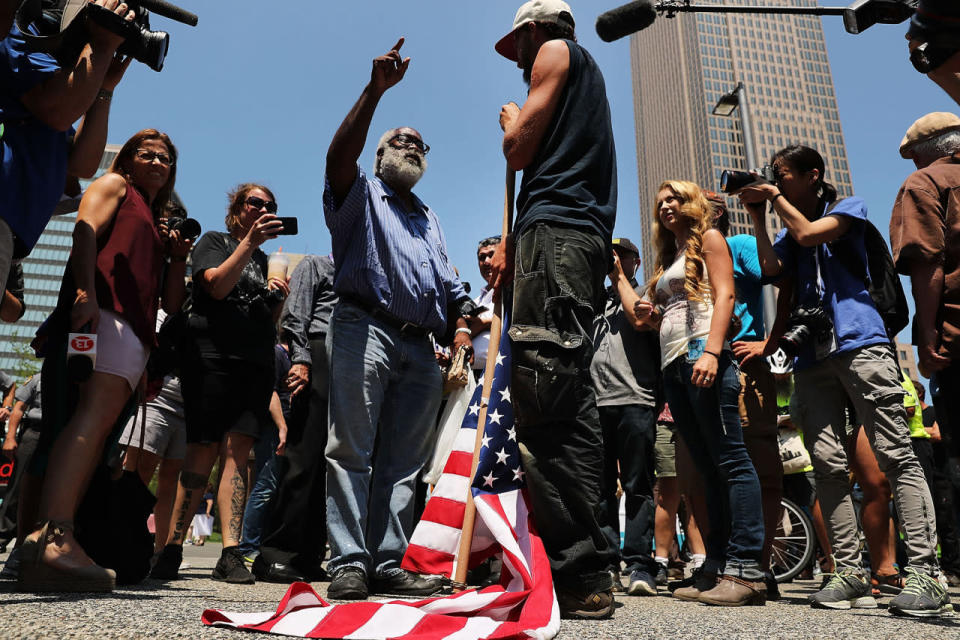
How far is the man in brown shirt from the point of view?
272cm

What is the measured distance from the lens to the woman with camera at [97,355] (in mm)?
2516

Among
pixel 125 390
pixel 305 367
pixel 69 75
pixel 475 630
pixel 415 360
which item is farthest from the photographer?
pixel 305 367

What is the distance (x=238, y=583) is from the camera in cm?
377

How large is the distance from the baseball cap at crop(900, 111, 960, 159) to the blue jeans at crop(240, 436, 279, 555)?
4.12 m

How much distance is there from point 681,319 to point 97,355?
110 inches

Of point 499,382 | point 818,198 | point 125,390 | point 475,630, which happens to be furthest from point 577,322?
point 818,198

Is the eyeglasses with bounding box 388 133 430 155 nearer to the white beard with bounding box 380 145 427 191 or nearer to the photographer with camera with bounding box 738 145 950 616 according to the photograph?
the white beard with bounding box 380 145 427 191

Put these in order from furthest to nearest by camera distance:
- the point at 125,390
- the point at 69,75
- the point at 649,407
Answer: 1. the point at 649,407
2. the point at 125,390
3. the point at 69,75

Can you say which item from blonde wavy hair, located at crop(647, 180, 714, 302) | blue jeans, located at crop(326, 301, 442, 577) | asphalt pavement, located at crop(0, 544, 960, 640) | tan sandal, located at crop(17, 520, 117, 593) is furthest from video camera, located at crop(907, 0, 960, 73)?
tan sandal, located at crop(17, 520, 117, 593)

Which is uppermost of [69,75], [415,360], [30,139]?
[69,75]

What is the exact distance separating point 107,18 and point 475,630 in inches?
92.3

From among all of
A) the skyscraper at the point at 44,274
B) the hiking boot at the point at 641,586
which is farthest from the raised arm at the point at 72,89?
the skyscraper at the point at 44,274

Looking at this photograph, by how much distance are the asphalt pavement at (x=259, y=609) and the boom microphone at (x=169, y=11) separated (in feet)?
7.34

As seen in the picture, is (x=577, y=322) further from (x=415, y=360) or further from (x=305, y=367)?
(x=305, y=367)
